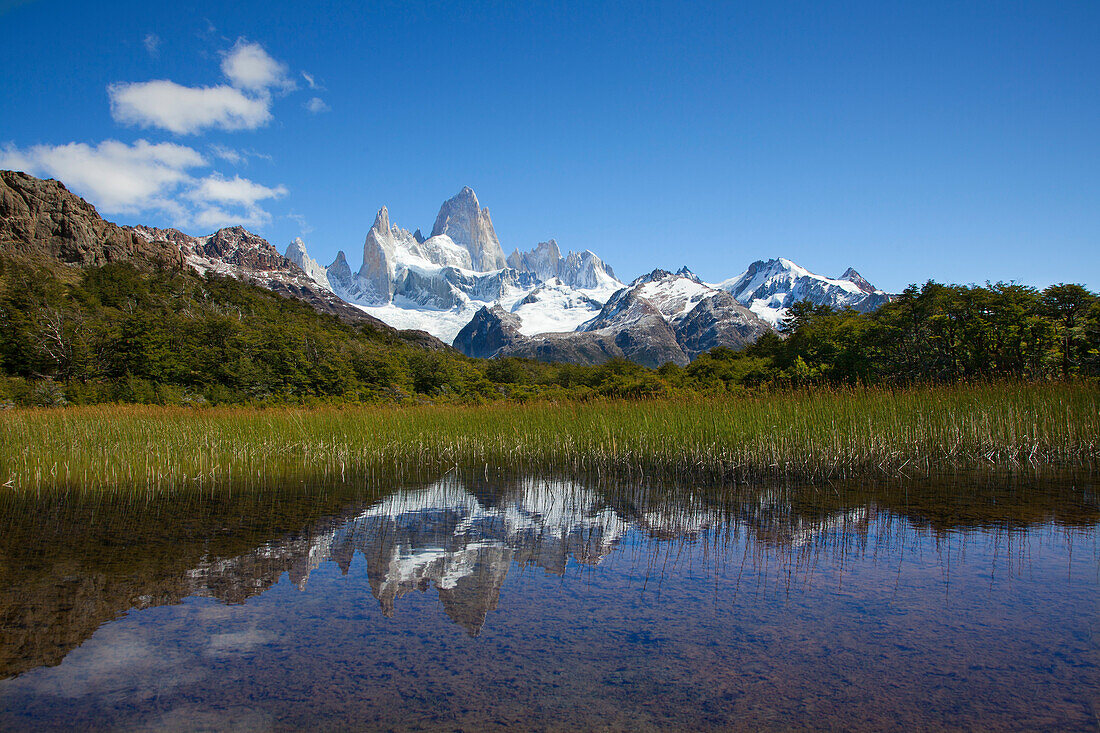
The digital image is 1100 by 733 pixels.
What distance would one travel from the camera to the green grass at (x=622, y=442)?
10.2 metres

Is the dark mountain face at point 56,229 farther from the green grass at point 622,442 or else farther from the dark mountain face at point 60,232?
the green grass at point 622,442

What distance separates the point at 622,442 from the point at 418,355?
31.5 meters

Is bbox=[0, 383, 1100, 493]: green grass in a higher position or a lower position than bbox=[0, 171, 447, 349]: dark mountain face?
lower

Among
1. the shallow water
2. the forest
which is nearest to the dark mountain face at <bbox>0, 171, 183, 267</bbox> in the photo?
the forest

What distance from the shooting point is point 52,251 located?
59344 mm

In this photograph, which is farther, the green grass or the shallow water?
the green grass

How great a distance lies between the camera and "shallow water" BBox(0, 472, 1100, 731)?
9.75 ft

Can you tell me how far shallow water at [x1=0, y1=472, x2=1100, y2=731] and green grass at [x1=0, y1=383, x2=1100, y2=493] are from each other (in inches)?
112

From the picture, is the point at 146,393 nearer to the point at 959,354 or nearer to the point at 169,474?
the point at 169,474

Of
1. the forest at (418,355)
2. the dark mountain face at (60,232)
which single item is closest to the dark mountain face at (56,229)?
the dark mountain face at (60,232)

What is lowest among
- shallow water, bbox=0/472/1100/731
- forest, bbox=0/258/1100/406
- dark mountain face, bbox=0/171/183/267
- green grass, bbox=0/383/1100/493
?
shallow water, bbox=0/472/1100/731

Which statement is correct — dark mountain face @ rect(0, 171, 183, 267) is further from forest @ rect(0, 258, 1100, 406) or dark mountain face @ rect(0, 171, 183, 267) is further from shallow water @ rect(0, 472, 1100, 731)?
shallow water @ rect(0, 472, 1100, 731)

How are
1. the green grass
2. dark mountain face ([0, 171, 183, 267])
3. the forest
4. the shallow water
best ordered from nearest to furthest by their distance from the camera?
the shallow water → the green grass → the forest → dark mountain face ([0, 171, 183, 267])

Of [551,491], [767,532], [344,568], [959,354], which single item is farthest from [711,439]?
[959,354]
